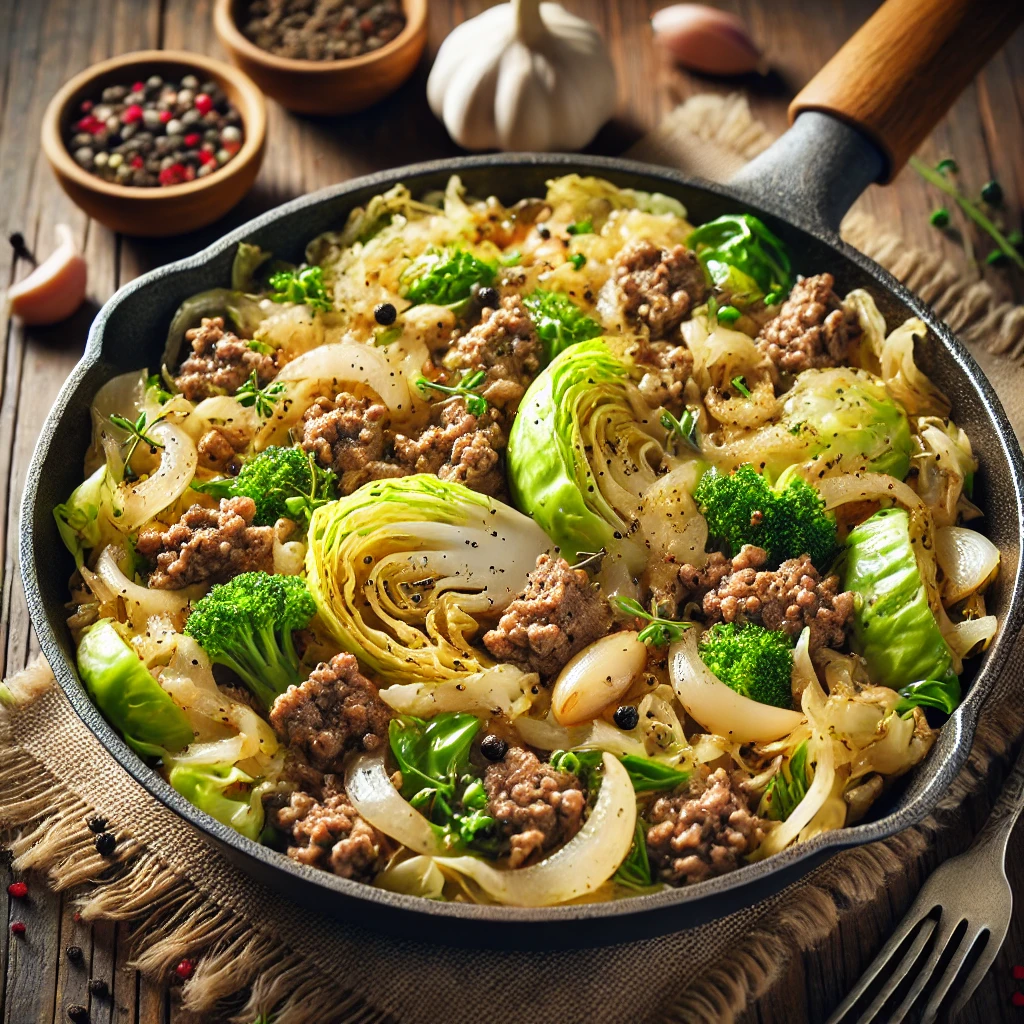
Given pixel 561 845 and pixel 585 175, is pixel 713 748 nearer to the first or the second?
pixel 561 845

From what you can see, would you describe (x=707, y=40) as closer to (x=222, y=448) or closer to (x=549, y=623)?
(x=222, y=448)

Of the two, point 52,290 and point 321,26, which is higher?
point 321,26

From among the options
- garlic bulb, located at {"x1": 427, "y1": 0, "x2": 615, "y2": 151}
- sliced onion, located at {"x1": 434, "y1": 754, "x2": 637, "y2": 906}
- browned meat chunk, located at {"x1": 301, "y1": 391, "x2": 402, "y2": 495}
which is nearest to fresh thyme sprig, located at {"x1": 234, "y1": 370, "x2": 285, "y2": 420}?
browned meat chunk, located at {"x1": 301, "y1": 391, "x2": 402, "y2": 495}

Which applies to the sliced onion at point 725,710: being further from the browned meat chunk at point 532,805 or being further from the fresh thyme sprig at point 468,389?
the fresh thyme sprig at point 468,389

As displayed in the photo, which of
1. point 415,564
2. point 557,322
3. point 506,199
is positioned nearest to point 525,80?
point 506,199

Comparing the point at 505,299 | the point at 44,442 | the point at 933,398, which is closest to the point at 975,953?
the point at 933,398

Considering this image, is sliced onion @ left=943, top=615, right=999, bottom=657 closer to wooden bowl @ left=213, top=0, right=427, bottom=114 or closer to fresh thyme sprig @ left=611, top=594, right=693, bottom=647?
fresh thyme sprig @ left=611, top=594, right=693, bottom=647
